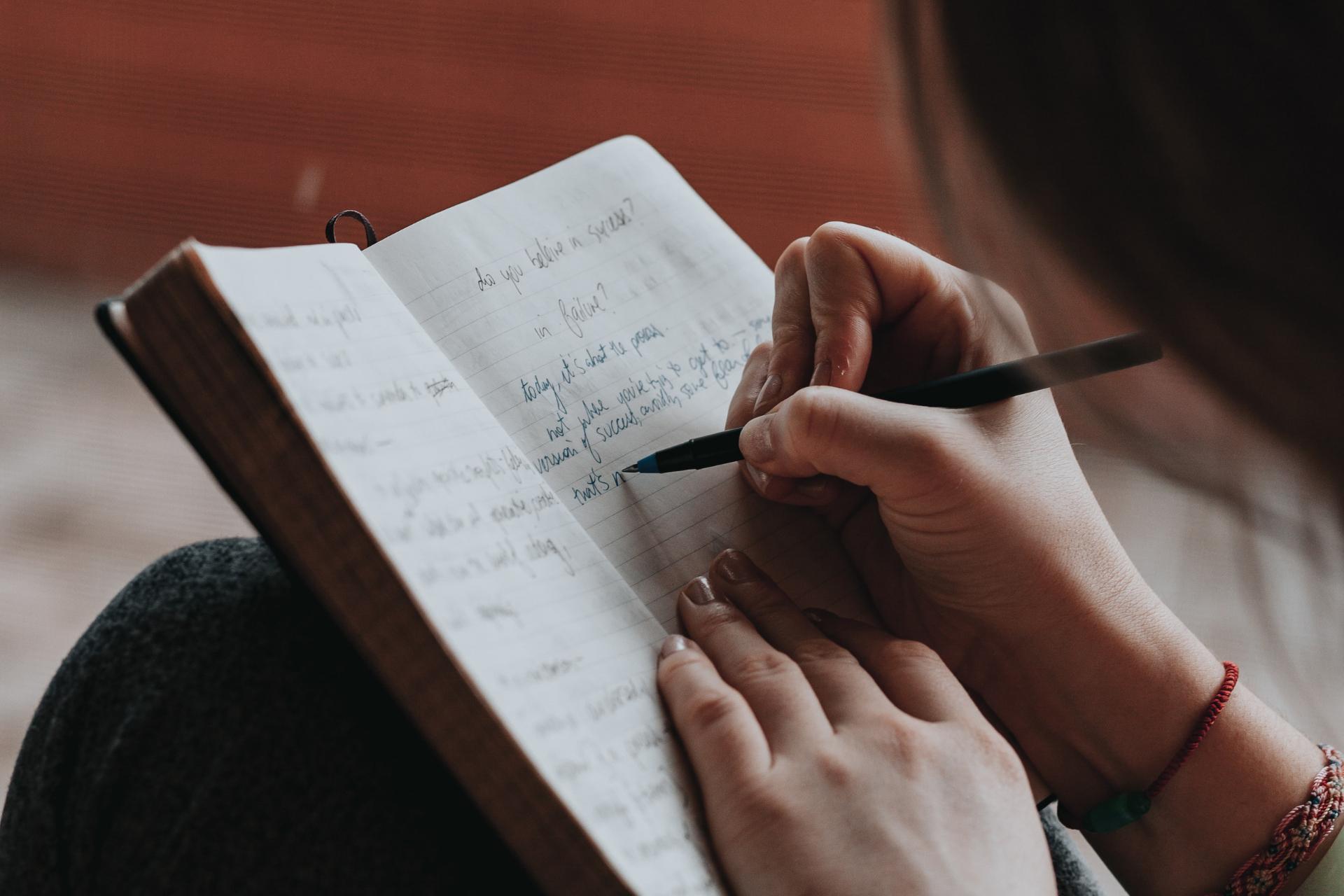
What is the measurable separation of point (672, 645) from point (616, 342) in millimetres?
203

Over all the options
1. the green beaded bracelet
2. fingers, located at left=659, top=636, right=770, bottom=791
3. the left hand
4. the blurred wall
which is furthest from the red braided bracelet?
the blurred wall

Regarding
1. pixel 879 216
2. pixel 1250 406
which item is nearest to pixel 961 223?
pixel 1250 406

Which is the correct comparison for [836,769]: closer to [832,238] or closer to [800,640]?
[800,640]

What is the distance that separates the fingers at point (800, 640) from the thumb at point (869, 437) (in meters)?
0.07

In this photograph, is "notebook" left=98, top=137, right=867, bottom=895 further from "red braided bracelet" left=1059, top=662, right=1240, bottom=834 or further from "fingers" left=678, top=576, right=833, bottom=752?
"red braided bracelet" left=1059, top=662, right=1240, bottom=834

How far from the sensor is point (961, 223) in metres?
0.31

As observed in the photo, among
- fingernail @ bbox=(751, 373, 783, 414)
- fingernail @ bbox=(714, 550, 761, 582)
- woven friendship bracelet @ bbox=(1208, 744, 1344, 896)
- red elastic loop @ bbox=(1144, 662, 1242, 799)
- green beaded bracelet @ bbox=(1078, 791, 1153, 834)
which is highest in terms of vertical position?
fingernail @ bbox=(751, 373, 783, 414)

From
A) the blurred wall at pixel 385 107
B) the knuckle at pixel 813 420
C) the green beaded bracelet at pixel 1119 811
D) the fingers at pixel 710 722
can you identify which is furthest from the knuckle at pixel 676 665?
the blurred wall at pixel 385 107

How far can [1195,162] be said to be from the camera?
25 centimetres

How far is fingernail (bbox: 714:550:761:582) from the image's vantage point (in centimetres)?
52

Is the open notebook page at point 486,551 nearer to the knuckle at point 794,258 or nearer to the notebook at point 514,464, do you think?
the notebook at point 514,464

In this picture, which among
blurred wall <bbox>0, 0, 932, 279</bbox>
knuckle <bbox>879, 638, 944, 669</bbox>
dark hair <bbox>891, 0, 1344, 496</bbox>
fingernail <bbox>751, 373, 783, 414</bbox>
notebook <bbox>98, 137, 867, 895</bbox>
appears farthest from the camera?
blurred wall <bbox>0, 0, 932, 279</bbox>

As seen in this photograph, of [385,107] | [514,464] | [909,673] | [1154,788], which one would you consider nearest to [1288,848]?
[1154,788]

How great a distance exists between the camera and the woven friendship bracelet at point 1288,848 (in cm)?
50
